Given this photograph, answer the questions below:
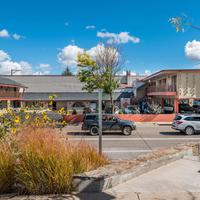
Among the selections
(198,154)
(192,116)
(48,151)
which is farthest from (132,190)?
(192,116)

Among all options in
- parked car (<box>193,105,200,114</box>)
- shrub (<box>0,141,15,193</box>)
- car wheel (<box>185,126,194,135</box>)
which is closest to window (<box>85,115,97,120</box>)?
car wheel (<box>185,126,194,135</box>)

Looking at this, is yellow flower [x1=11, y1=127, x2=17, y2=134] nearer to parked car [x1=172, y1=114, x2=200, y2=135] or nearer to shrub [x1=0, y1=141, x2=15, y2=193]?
shrub [x1=0, y1=141, x2=15, y2=193]

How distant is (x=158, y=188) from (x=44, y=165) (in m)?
2.47

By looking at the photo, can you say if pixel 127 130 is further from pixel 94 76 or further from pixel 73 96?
Answer: pixel 73 96

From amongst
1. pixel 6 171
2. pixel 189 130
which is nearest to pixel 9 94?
pixel 189 130

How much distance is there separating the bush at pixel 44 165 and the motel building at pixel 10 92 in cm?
3966

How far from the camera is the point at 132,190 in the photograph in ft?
18.4

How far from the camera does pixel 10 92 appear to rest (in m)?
49.2

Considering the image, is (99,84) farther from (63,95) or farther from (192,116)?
(63,95)

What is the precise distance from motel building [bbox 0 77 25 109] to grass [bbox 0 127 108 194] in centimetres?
3957

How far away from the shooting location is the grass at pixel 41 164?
5242 millimetres

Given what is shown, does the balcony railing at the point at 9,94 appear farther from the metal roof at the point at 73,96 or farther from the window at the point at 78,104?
the window at the point at 78,104

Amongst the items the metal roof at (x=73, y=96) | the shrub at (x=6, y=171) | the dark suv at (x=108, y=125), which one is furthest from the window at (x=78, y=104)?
the shrub at (x=6, y=171)

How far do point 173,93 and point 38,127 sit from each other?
29.1 meters
